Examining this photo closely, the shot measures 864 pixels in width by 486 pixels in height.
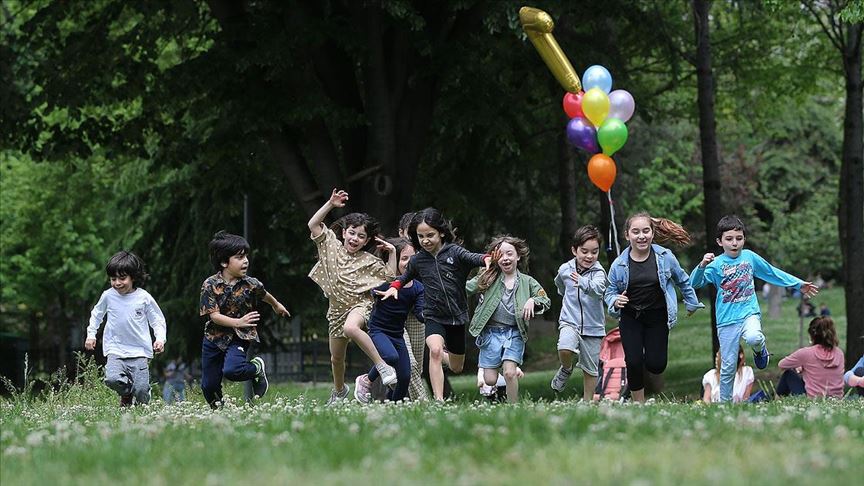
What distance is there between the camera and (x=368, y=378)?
45.9 ft

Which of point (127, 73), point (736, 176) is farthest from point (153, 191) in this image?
point (736, 176)

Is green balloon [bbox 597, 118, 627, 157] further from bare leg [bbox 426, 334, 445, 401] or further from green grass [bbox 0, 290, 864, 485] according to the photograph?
green grass [bbox 0, 290, 864, 485]

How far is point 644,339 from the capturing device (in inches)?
501

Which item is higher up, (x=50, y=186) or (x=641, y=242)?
(x=50, y=186)

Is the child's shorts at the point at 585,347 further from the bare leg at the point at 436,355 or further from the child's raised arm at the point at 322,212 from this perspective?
the child's raised arm at the point at 322,212

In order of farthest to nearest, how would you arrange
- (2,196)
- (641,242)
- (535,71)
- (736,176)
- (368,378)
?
(736,176) < (2,196) < (535,71) < (368,378) < (641,242)

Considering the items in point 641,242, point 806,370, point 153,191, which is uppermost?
point 153,191

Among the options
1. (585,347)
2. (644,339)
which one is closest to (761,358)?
(644,339)

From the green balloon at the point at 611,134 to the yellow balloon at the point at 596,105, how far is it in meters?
0.15

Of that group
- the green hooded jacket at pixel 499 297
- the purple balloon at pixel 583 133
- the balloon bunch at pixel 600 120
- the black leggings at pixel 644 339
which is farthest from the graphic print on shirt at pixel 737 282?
the purple balloon at pixel 583 133

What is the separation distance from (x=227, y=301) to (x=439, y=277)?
6.89ft

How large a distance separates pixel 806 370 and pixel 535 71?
7674 mm

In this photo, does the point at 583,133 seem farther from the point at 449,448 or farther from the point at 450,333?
the point at 449,448

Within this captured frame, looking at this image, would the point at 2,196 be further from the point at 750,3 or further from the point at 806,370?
the point at 806,370
